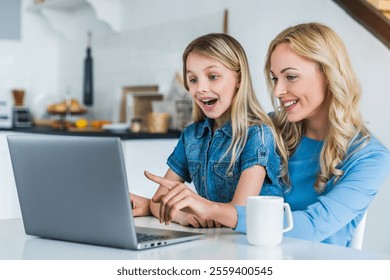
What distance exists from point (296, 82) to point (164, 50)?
2381 millimetres

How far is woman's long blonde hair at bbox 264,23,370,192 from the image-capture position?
1638 millimetres

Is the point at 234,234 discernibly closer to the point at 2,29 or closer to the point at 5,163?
the point at 5,163

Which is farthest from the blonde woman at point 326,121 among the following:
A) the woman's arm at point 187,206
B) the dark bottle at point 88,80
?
the dark bottle at point 88,80

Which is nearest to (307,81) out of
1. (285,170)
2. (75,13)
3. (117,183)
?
(285,170)

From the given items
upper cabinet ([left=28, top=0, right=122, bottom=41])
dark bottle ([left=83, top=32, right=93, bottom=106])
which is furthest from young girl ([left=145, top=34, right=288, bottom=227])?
dark bottle ([left=83, top=32, right=93, bottom=106])

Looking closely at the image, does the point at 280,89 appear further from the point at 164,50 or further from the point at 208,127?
the point at 164,50

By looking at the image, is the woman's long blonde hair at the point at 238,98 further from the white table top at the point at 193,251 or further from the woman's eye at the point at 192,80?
the white table top at the point at 193,251

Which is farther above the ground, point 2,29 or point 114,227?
point 2,29

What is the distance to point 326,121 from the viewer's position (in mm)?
1741

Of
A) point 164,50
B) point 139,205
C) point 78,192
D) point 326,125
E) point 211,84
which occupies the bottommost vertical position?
point 139,205

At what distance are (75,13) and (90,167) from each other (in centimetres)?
399

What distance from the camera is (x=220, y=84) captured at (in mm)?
1826

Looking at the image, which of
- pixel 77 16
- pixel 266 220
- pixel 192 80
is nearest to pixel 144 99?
pixel 77 16

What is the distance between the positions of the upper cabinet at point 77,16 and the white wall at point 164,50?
4 centimetres
